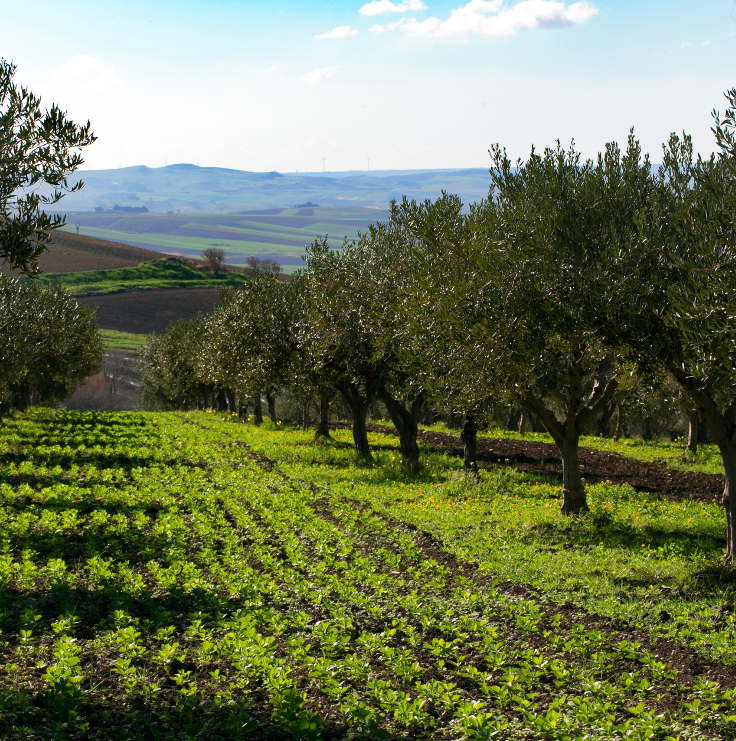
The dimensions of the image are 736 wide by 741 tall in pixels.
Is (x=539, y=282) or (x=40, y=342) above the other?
(x=539, y=282)

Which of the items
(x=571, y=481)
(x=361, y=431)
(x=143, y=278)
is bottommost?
(x=361, y=431)

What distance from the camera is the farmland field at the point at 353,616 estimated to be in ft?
30.2

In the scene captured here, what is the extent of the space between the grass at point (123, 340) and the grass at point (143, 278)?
26175mm

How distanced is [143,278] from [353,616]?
17632 centimetres

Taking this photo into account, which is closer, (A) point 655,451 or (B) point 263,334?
(B) point 263,334

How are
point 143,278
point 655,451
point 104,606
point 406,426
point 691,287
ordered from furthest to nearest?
point 143,278
point 655,451
point 406,426
point 691,287
point 104,606

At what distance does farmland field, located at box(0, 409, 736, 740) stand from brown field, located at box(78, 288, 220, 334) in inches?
4669

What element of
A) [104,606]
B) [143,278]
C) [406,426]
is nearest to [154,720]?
[104,606]

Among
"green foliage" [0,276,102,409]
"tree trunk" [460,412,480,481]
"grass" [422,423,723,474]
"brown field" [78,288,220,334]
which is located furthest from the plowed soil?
"brown field" [78,288,220,334]

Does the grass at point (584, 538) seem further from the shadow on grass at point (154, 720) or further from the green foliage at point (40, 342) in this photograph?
the green foliage at point (40, 342)

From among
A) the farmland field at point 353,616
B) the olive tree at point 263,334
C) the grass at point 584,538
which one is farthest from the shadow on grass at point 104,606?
the olive tree at point 263,334

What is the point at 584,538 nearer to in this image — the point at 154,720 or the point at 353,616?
the point at 353,616

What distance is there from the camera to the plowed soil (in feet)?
94.5

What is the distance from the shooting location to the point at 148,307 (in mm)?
151625
